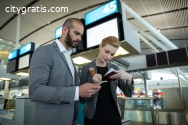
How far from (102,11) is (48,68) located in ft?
6.66

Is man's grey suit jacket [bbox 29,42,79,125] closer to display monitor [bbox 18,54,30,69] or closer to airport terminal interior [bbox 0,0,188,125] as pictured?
airport terminal interior [bbox 0,0,188,125]

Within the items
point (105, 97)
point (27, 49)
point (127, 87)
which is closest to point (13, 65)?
point (27, 49)

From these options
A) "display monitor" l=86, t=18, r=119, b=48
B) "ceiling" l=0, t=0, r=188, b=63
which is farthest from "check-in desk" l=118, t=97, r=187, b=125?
"ceiling" l=0, t=0, r=188, b=63

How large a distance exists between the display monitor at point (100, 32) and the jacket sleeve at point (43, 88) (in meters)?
1.53

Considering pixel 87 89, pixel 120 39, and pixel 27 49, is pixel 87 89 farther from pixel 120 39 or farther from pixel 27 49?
pixel 27 49

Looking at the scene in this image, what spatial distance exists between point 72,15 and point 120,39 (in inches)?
263

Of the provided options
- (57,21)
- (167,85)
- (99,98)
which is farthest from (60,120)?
(167,85)

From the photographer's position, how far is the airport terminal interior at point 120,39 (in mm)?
2613

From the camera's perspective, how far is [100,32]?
2559mm

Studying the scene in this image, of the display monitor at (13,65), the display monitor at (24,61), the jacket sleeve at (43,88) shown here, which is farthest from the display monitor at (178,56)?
the display monitor at (13,65)

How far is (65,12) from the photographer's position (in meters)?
7.84

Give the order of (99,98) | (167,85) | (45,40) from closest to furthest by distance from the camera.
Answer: (99,98) < (45,40) < (167,85)

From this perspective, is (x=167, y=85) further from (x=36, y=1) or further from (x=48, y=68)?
(x=48, y=68)

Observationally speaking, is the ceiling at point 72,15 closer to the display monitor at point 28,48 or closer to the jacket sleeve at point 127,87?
the display monitor at point 28,48
